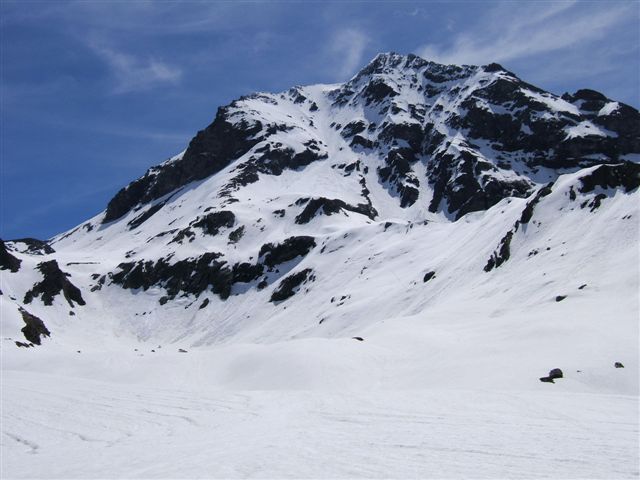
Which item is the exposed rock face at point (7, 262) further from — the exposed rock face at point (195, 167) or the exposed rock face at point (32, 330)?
the exposed rock face at point (195, 167)

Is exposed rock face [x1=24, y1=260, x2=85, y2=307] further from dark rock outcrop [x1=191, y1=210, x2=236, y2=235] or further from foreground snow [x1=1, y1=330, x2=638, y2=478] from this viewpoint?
foreground snow [x1=1, y1=330, x2=638, y2=478]

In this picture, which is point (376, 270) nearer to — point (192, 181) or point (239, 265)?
point (239, 265)

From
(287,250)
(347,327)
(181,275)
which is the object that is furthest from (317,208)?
(347,327)

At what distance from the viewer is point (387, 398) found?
628 inches

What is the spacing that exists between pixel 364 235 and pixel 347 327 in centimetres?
4265

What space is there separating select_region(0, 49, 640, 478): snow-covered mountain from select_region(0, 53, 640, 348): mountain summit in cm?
41

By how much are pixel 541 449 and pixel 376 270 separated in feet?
221

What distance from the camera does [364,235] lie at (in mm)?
95438

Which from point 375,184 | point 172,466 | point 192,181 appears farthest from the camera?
point 192,181

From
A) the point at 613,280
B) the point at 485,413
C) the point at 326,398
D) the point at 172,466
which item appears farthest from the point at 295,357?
the point at 613,280

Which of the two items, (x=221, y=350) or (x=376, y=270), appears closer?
(x=221, y=350)

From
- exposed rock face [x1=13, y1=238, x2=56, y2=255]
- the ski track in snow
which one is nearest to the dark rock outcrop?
exposed rock face [x1=13, y1=238, x2=56, y2=255]

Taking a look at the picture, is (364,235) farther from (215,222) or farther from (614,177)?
(614,177)

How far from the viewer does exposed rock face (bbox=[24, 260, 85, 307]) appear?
90.9 meters
